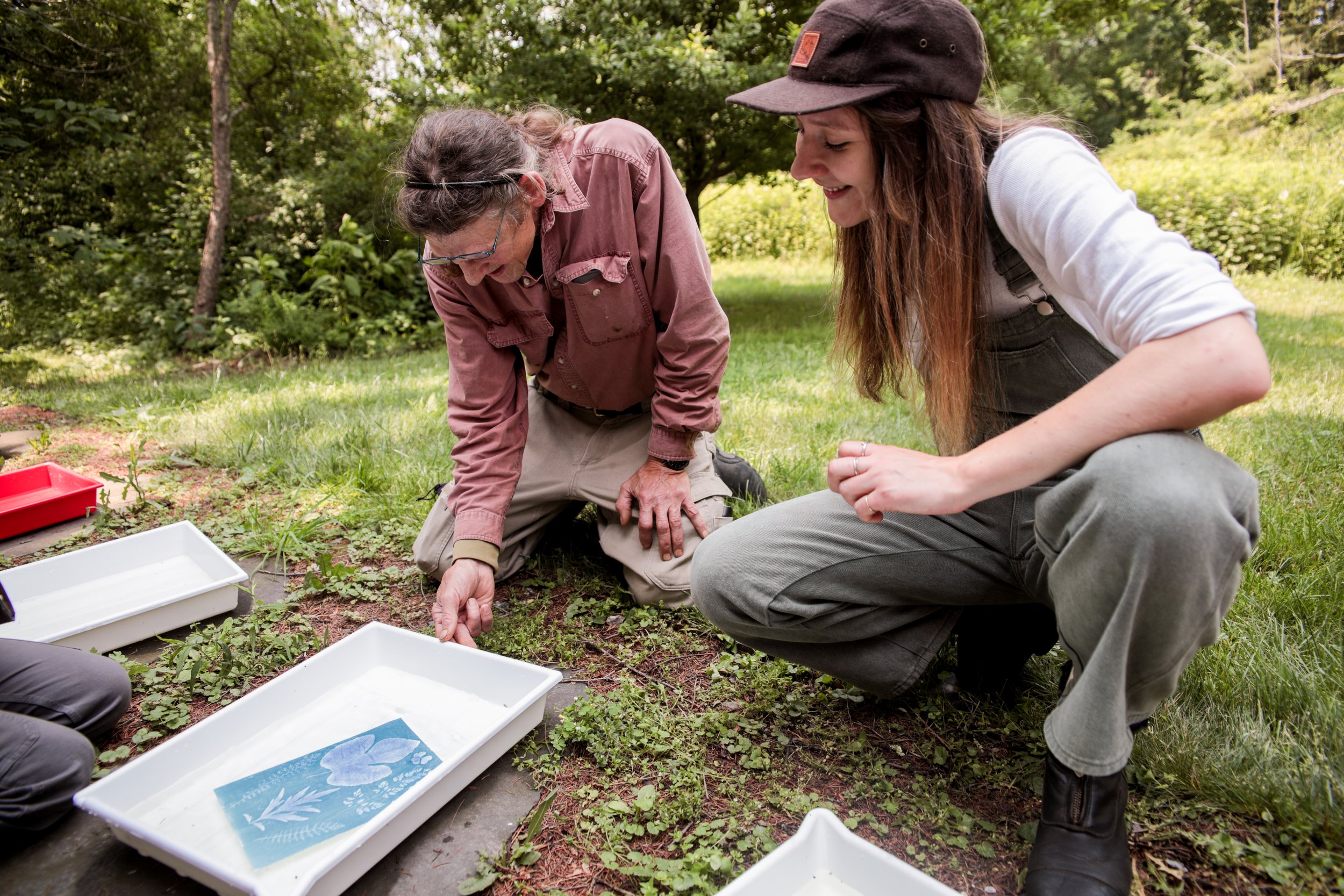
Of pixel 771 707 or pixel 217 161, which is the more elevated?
pixel 217 161

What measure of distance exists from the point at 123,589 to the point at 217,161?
499cm

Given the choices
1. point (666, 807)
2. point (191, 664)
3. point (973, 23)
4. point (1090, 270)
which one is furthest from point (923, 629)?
point (191, 664)

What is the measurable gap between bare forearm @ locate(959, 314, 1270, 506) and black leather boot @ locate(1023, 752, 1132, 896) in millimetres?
430

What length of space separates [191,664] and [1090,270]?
6.43 feet

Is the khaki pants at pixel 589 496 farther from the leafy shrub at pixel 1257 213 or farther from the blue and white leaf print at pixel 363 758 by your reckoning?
the leafy shrub at pixel 1257 213

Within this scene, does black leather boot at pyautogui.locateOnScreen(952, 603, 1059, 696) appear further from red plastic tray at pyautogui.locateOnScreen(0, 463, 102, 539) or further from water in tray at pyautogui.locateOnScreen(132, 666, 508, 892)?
red plastic tray at pyautogui.locateOnScreen(0, 463, 102, 539)

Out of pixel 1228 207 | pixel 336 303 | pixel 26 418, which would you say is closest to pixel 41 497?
pixel 26 418

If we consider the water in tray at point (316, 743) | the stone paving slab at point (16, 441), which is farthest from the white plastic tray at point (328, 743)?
the stone paving slab at point (16, 441)

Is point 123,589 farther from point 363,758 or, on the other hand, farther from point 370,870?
point 370,870

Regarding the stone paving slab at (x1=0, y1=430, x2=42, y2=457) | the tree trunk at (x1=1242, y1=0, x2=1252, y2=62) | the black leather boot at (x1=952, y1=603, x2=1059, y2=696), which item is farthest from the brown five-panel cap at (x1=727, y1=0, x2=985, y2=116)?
the tree trunk at (x1=1242, y1=0, x2=1252, y2=62)

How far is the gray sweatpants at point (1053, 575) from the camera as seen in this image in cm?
102

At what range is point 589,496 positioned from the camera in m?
2.24

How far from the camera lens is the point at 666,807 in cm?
140

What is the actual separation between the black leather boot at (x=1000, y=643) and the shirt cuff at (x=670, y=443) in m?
0.80
